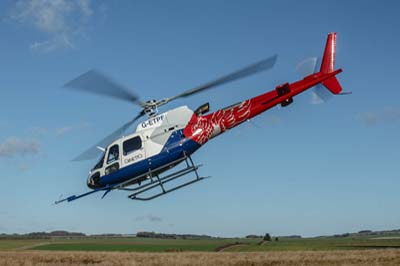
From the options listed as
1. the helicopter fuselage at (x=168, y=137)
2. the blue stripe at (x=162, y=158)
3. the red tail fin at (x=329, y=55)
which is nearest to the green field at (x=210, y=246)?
the red tail fin at (x=329, y=55)

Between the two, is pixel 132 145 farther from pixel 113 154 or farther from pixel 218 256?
pixel 218 256

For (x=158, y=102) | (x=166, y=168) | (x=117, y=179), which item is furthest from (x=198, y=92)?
(x=117, y=179)

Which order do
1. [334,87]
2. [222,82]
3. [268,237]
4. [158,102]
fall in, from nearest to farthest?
[222,82]
[158,102]
[334,87]
[268,237]

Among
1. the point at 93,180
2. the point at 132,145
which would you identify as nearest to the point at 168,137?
the point at 132,145

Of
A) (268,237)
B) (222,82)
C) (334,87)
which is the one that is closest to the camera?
(222,82)

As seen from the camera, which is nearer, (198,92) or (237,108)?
(198,92)

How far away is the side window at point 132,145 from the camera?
21766 mm

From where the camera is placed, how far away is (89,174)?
22562 millimetres

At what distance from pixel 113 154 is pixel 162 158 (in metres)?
2.34

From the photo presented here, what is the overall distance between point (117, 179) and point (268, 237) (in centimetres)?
10027

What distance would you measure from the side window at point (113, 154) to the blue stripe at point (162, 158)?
2.15 feet

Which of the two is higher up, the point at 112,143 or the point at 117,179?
the point at 112,143

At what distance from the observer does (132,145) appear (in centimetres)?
2183

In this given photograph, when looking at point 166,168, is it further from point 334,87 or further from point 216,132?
point 334,87
